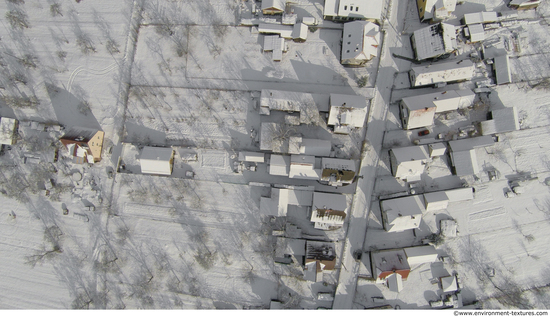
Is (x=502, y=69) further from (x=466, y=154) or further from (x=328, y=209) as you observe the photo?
(x=328, y=209)

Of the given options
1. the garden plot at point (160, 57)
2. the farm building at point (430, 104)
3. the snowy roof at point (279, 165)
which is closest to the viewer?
the farm building at point (430, 104)

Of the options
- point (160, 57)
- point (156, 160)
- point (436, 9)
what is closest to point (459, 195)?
point (436, 9)

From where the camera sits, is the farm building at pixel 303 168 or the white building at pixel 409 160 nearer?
the white building at pixel 409 160

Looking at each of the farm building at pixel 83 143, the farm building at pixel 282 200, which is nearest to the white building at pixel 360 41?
the farm building at pixel 282 200

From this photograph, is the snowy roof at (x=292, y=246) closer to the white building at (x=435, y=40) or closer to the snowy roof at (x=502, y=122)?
the snowy roof at (x=502, y=122)

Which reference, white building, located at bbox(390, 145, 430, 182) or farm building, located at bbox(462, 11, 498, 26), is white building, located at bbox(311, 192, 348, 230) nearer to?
white building, located at bbox(390, 145, 430, 182)

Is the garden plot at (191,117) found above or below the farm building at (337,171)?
above

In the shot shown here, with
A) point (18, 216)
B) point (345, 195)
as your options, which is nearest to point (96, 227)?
point (18, 216)

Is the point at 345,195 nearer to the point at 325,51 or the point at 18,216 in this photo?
the point at 325,51
